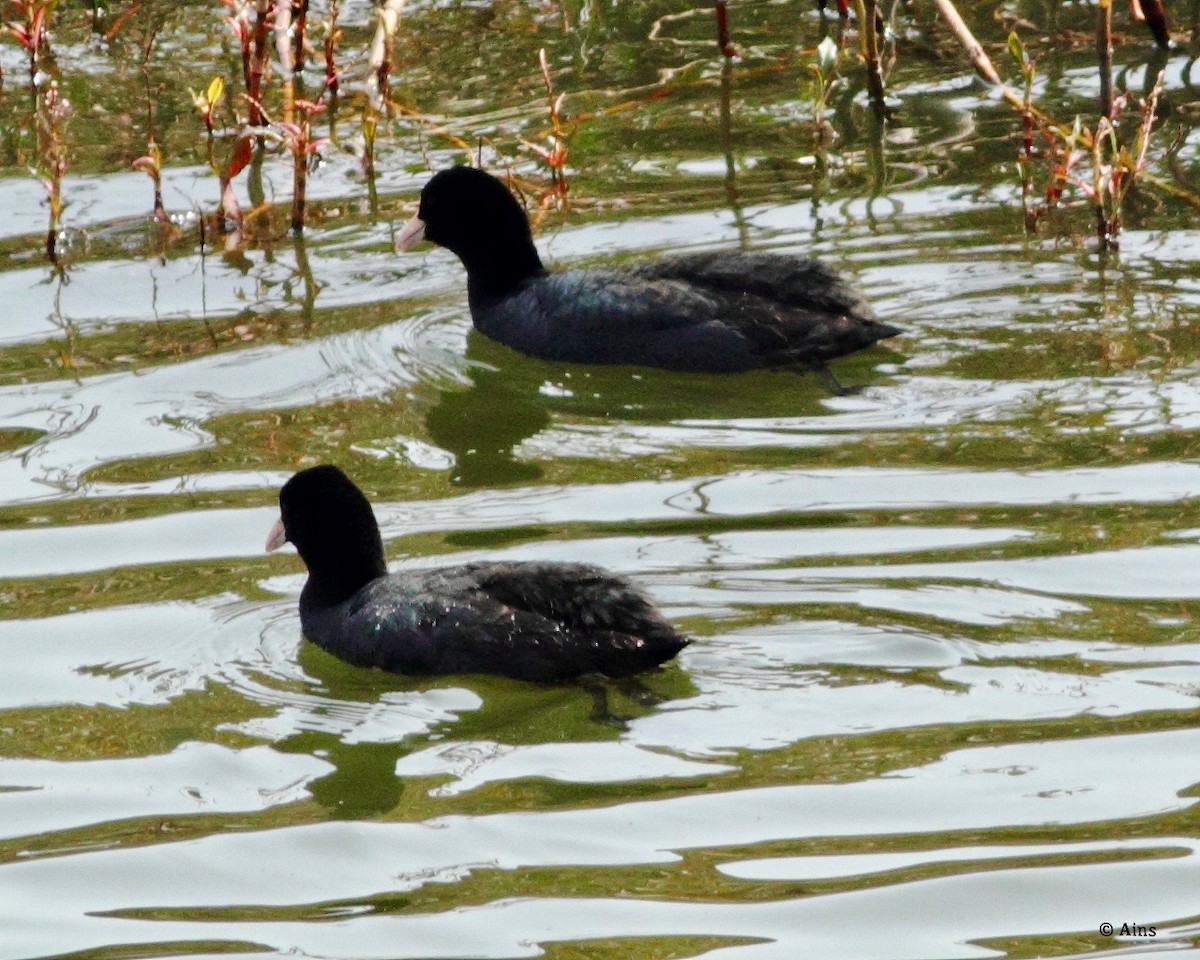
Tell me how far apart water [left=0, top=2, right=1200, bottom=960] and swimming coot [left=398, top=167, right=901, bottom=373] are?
130 millimetres

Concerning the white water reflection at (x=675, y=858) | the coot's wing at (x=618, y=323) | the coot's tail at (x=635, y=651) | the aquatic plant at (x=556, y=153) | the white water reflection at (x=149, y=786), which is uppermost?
the aquatic plant at (x=556, y=153)

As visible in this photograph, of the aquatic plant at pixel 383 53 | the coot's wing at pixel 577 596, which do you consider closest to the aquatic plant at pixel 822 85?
the aquatic plant at pixel 383 53

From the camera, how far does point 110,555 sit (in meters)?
6.19

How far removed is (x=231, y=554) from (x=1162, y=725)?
9.00 ft

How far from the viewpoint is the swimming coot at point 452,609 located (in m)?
5.15

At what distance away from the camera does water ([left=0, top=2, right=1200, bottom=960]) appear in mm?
4293

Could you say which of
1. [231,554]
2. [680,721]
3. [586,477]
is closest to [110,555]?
[231,554]

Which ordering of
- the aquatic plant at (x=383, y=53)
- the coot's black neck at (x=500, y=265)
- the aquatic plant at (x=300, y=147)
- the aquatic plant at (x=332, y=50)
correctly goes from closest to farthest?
the coot's black neck at (x=500, y=265) → the aquatic plant at (x=300, y=147) → the aquatic plant at (x=332, y=50) → the aquatic plant at (x=383, y=53)

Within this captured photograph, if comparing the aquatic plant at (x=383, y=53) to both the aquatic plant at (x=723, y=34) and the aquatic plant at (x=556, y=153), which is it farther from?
the aquatic plant at (x=723, y=34)

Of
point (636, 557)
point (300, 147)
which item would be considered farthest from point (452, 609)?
point (300, 147)

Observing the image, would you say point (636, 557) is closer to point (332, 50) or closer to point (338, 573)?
point (338, 573)

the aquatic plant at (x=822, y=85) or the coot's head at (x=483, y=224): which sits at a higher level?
the aquatic plant at (x=822, y=85)

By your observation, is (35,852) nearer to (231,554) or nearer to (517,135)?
(231,554)

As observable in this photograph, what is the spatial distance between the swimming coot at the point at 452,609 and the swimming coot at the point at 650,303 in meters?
2.00
